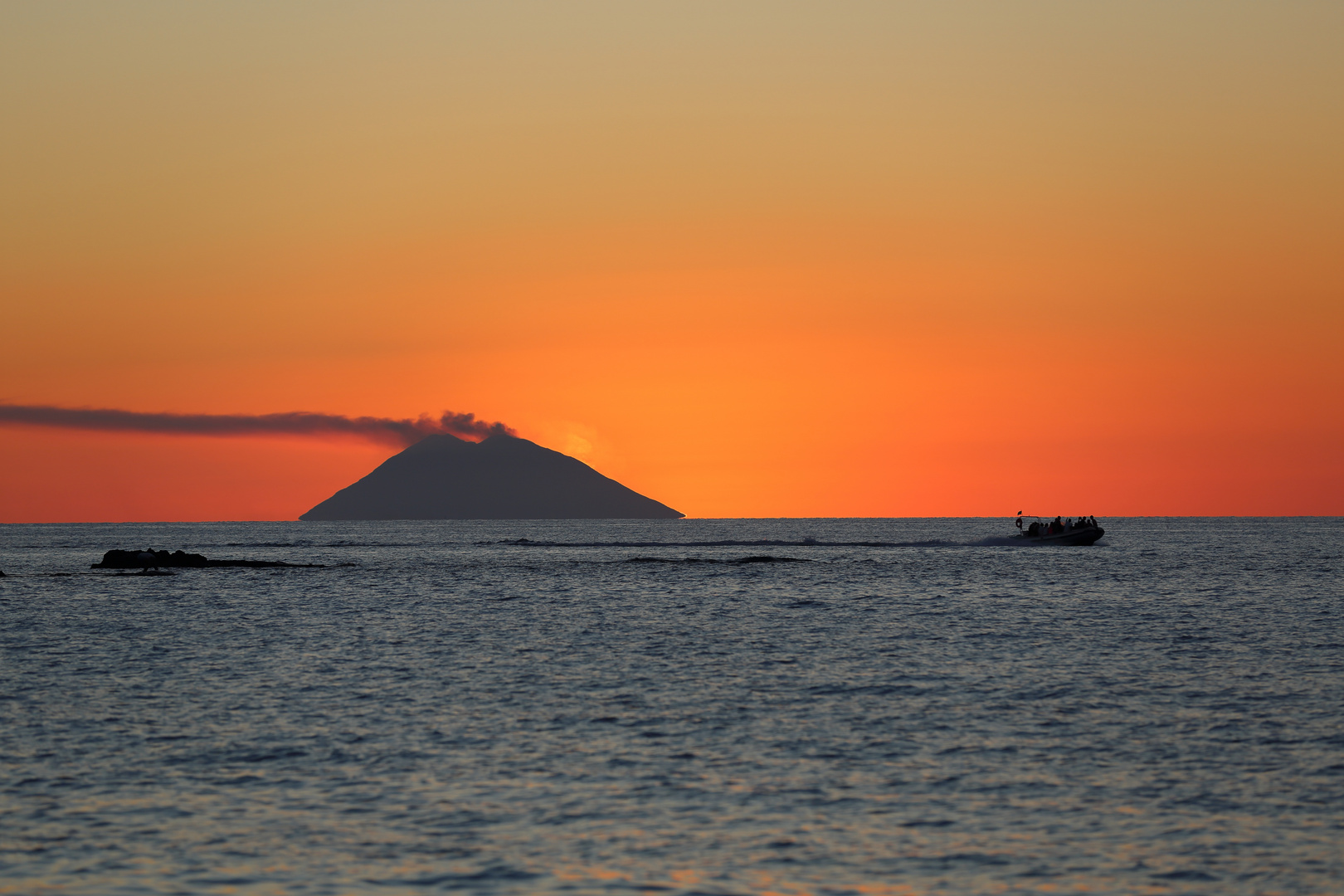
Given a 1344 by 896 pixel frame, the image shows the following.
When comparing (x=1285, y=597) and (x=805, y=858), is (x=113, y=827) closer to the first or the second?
(x=805, y=858)

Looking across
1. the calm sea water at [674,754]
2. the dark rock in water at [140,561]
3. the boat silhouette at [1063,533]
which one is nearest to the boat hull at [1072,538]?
the boat silhouette at [1063,533]

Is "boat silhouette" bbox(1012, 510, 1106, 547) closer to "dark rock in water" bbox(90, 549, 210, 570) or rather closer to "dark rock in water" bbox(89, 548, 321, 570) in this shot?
"dark rock in water" bbox(89, 548, 321, 570)

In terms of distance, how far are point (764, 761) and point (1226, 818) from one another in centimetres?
898

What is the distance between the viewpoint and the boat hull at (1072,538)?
524ft

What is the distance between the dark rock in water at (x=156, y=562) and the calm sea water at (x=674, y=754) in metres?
49.4

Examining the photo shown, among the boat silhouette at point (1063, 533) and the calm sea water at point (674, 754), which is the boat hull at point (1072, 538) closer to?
the boat silhouette at point (1063, 533)

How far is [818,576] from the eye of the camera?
103m

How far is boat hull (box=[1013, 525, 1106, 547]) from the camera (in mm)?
159750

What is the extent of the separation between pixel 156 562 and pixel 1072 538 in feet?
365

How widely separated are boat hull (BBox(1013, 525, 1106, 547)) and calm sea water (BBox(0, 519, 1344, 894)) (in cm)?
9859

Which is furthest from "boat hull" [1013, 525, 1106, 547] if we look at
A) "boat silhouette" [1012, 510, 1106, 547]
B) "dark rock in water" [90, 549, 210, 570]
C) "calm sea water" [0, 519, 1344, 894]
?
"dark rock in water" [90, 549, 210, 570]

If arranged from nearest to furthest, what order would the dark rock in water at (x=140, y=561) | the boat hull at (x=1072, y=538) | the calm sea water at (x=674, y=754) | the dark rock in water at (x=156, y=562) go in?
the calm sea water at (x=674, y=754) < the dark rock in water at (x=140, y=561) < the dark rock in water at (x=156, y=562) < the boat hull at (x=1072, y=538)

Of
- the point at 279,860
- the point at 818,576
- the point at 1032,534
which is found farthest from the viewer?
the point at 1032,534

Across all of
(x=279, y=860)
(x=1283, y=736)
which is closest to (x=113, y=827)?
(x=279, y=860)
